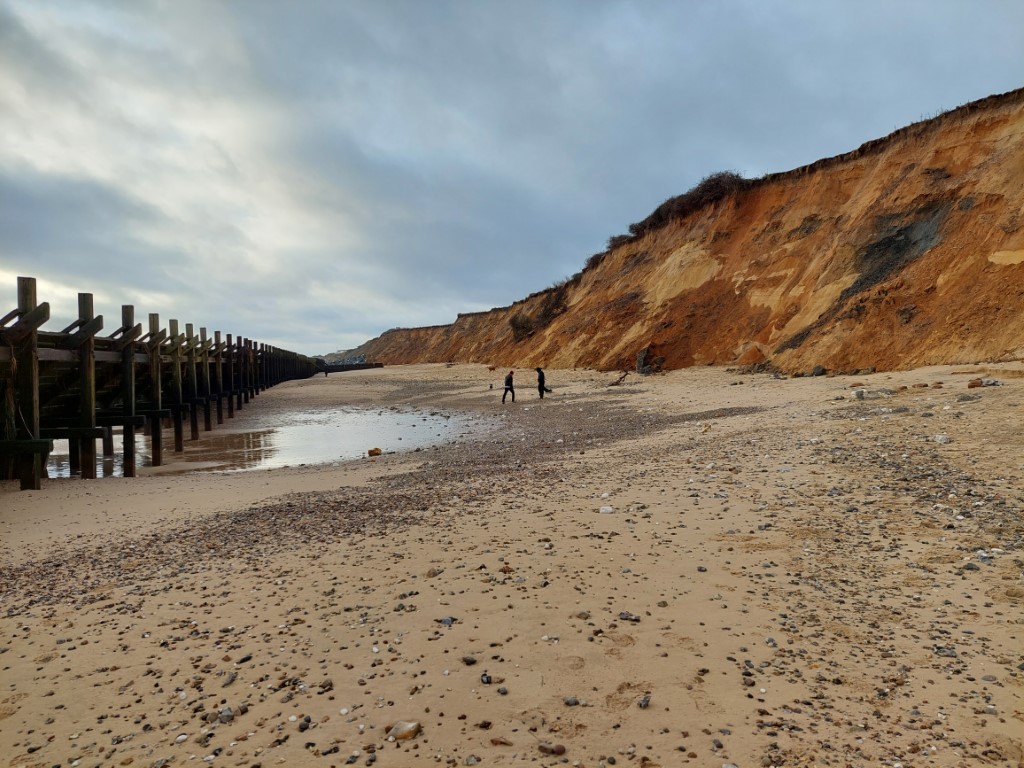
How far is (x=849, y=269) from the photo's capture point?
959 inches

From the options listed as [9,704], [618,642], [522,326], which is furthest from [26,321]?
[522,326]

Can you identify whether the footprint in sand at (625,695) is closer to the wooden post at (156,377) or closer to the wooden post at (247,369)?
the wooden post at (156,377)

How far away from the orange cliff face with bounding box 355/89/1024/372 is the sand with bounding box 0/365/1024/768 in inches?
487

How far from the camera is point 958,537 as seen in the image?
5.30 metres

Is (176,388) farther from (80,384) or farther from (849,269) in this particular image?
(849,269)

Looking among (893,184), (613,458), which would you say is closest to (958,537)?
(613,458)

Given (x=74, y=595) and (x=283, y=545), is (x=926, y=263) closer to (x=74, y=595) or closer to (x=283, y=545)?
(x=283, y=545)

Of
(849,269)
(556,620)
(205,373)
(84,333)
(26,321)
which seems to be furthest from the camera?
(205,373)

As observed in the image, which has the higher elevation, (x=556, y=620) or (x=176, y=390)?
(x=176, y=390)

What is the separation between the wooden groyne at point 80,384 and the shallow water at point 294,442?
0.80 m

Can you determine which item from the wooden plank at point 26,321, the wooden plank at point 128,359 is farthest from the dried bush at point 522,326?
the wooden plank at point 26,321

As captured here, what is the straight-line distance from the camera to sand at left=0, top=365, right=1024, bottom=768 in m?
3.15

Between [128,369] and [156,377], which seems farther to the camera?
[156,377]

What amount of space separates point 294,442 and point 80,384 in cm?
710
